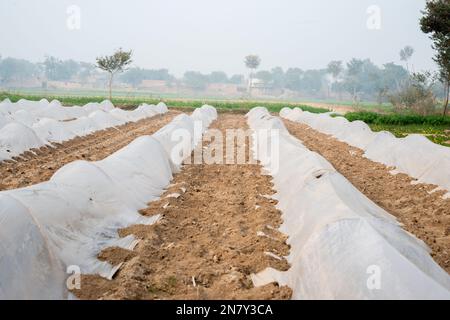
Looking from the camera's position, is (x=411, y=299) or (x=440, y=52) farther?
(x=440, y=52)

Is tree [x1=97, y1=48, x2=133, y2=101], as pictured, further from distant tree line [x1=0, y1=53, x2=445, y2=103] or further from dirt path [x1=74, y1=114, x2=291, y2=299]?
distant tree line [x1=0, y1=53, x2=445, y2=103]

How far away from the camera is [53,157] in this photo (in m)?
10.4

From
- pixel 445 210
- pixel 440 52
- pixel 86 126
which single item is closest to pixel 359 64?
pixel 440 52

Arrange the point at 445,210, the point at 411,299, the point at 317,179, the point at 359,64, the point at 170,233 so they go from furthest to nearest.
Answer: the point at 359,64
the point at 445,210
the point at 317,179
the point at 170,233
the point at 411,299

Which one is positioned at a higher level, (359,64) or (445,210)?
(359,64)

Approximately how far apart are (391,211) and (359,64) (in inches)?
3481

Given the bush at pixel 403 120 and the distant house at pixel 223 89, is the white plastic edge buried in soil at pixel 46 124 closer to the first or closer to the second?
the bush at pixel 403 120

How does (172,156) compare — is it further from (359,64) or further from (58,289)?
(359,64)

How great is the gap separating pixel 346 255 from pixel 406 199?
4.24 m

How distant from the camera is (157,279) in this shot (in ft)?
13.7

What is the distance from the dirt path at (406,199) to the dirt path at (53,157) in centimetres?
578

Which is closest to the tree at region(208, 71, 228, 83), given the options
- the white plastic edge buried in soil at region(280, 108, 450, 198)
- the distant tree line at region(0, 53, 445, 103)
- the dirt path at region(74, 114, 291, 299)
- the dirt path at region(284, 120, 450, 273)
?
the distant tree line at region(0, 53, 445, 103)

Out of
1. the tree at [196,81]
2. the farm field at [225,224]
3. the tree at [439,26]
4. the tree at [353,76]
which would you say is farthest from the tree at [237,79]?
the farm field at [225,224]

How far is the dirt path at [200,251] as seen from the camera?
12.8 ft
